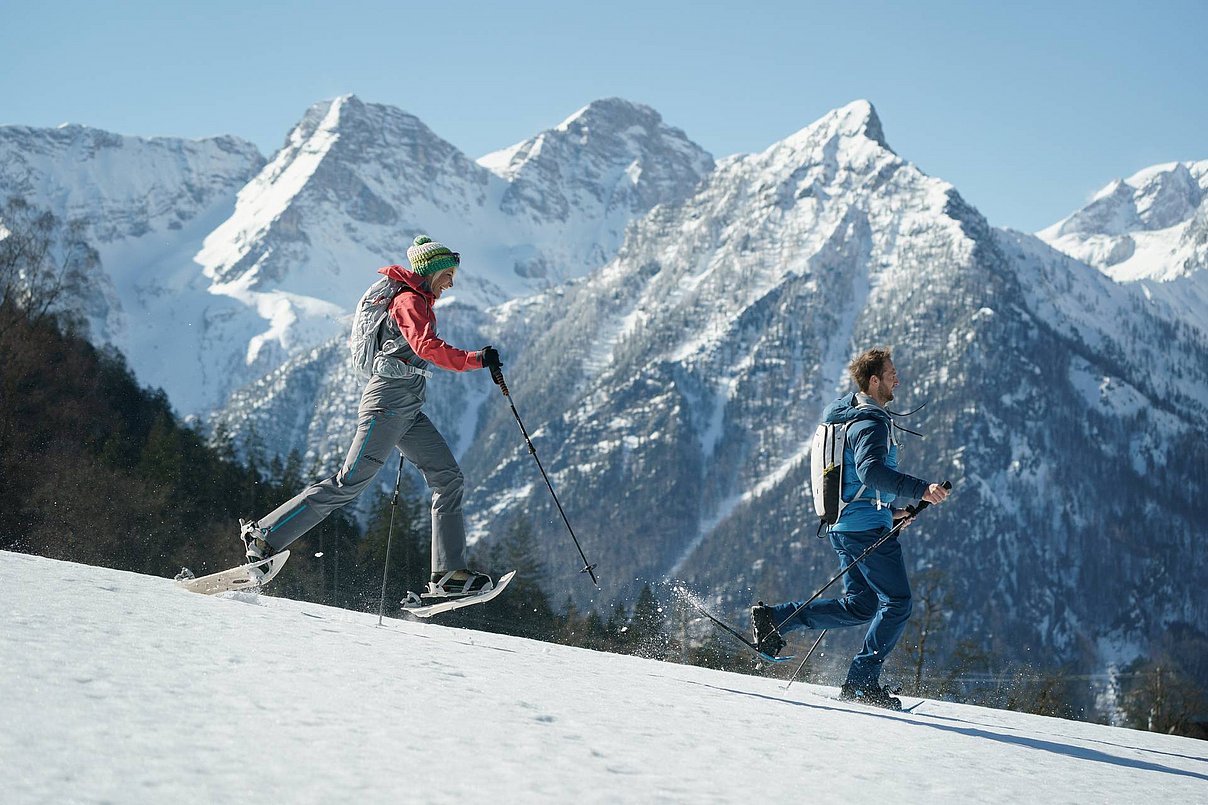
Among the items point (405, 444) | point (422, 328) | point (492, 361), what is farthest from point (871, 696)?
point (422, 328)

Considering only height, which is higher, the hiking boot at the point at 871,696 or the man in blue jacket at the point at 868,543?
the man in blue jacket at the point at 868,543

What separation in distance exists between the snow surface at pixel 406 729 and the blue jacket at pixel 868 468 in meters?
1.22

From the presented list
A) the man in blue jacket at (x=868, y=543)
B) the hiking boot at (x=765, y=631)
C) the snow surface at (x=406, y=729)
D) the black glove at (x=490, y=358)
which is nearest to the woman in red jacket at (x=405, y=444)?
the black glove at (x=490, y=358)

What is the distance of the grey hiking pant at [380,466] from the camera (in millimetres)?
7445

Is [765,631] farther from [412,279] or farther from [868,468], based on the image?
[412,279]

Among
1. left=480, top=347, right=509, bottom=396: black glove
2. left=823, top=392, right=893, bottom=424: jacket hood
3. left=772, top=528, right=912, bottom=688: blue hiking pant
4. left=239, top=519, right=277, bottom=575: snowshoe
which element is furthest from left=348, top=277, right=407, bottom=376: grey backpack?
left=772, top=528, right=912, bottom=688: blue hiking pant

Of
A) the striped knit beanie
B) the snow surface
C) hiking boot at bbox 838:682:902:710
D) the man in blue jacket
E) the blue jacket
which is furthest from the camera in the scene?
the striped knit beanie

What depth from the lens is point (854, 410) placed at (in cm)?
703

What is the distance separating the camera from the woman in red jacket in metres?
7.41

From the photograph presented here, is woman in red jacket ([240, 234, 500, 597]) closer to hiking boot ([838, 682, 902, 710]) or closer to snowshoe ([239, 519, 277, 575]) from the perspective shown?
snowshoe ([239, 519, 277, 575])

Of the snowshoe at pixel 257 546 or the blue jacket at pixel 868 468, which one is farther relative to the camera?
the snowshoe at pixel 257 546

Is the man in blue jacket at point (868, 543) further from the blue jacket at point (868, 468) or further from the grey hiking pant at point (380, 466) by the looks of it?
the grey hiking pant at point (380, 466)

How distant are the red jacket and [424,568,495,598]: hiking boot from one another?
1.50 m

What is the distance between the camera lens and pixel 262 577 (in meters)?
7.50
